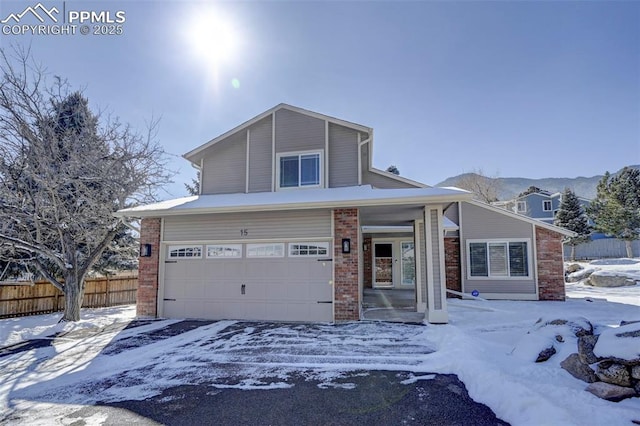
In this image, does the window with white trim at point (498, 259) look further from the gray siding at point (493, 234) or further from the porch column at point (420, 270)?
the porch column at point (420, 270)

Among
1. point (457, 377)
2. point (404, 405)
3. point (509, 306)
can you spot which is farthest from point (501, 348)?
point (509, 306)

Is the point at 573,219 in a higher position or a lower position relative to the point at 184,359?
higher

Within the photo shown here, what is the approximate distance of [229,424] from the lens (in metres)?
3.26

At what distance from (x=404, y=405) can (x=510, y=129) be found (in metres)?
14.2

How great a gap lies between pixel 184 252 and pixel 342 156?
17.0ft

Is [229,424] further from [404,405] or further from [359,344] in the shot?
[359,344]

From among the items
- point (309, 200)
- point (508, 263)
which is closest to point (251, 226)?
point (309, 200)

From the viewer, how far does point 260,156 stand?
10320 mm

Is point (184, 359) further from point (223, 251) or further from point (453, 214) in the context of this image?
point (453, 214)

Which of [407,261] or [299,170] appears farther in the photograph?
[407,261]

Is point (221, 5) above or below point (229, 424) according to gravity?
above

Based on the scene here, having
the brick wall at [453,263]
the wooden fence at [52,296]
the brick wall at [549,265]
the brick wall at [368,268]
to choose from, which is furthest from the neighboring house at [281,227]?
the brick wall at [549,265]

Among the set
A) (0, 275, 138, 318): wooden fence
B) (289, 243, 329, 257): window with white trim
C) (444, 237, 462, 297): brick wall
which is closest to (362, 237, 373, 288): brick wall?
(444, 237, 462, 297): brick wall

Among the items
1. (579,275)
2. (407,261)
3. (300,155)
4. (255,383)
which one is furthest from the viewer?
(579,275)
